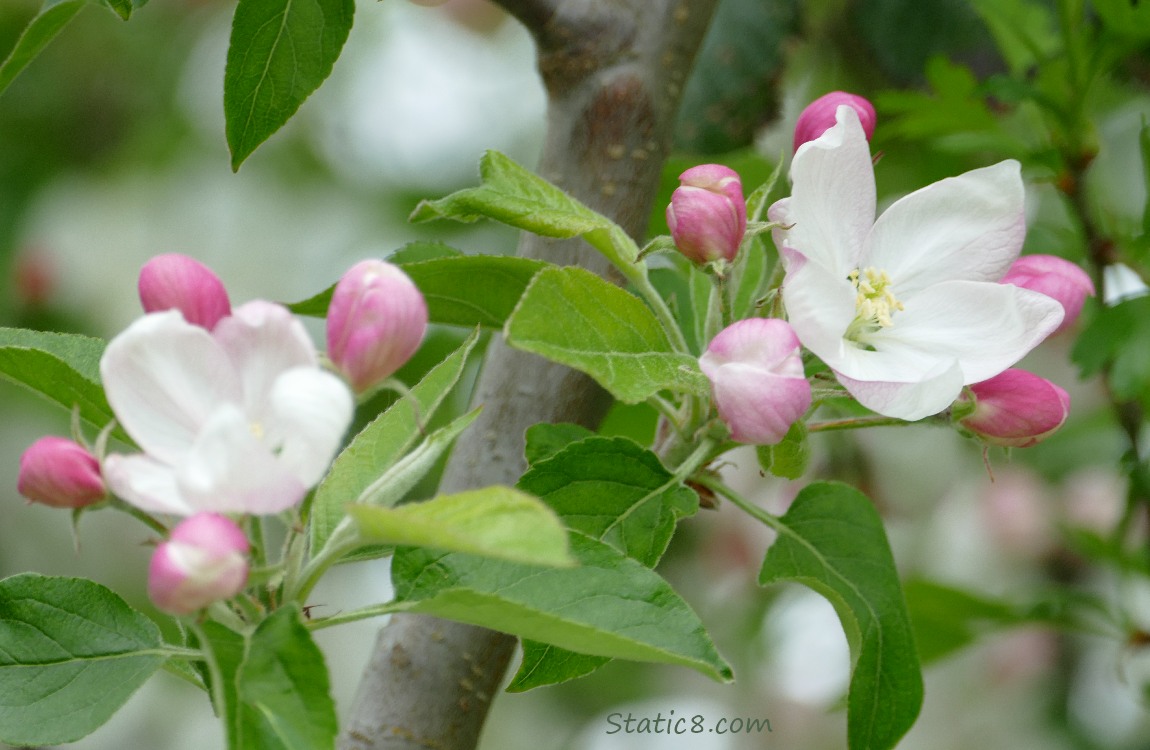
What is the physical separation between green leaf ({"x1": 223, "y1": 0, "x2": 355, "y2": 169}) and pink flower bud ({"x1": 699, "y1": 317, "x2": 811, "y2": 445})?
0.33 meters

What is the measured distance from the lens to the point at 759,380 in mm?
641

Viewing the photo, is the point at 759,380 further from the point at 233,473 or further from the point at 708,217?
the point at 233,473

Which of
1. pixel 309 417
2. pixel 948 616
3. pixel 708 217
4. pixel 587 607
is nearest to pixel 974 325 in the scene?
pixel 708 217

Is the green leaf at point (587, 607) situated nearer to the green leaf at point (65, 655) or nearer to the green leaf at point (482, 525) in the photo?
the green leaf at point (482, 525)

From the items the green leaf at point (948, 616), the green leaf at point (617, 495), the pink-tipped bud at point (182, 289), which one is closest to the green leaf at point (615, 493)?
the green leaf at point (617, 495)

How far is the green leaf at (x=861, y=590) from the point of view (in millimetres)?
782

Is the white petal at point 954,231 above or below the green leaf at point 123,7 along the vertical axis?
below

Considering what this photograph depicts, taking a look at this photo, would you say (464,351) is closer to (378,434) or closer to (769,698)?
(378,434)

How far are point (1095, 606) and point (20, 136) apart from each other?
203cm

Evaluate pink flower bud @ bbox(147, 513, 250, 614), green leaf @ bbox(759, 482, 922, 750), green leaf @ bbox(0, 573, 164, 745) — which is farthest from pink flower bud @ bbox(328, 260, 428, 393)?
green leaf @ bbox(759, 482, 922, 750)

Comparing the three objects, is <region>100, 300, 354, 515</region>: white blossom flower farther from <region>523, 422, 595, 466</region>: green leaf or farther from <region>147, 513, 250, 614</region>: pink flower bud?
<region>523, 422, 595, 466</region>: green leaf

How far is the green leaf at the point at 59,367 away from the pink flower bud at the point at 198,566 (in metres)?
0.15

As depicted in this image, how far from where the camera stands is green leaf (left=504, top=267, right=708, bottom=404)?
0.63m

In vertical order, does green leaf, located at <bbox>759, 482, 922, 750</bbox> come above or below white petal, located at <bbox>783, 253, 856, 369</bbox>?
below
